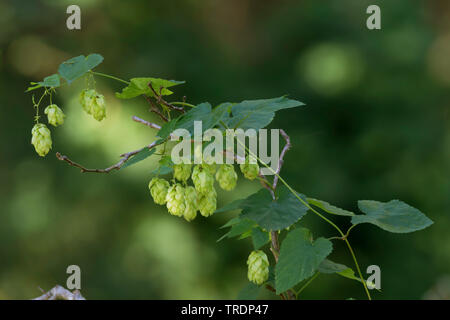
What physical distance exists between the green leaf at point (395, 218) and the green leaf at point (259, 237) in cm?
12

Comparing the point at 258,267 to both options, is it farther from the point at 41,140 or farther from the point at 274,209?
the point at 41,140

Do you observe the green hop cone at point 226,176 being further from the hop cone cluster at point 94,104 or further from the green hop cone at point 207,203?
the hop cone cluster at point 94,104

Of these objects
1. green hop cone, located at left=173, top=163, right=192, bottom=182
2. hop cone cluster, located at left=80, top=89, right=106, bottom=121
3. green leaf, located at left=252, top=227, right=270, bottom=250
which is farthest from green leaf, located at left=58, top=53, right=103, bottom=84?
green leaf, located at left=252, top=227, right=270, bottom=250

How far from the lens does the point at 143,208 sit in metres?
2.13

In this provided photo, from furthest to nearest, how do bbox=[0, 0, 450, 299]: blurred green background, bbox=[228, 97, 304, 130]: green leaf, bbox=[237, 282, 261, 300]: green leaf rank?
bbox=[0, 0, 450, 299]: blurred green background
bbox=[237, 282, 261, 300]: green leaf
bbox=[228, 97, 304, 130]: green leaf

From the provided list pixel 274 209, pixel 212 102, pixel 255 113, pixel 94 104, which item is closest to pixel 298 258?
pixel 274 209

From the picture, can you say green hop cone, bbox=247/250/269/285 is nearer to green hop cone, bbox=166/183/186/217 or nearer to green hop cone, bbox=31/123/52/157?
green hop cone, bbox=166/183/186/217

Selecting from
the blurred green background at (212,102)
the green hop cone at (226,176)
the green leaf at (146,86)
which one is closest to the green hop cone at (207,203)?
the green hop cone at (226,176)

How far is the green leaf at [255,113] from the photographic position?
0.58 meters

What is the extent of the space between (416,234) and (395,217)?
1.62 metres

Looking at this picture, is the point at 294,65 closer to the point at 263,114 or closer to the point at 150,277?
the point at 150,277

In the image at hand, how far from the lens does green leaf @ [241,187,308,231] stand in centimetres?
60

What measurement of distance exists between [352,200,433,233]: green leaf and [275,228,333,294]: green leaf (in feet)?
0.17

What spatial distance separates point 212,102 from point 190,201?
1538 mm
